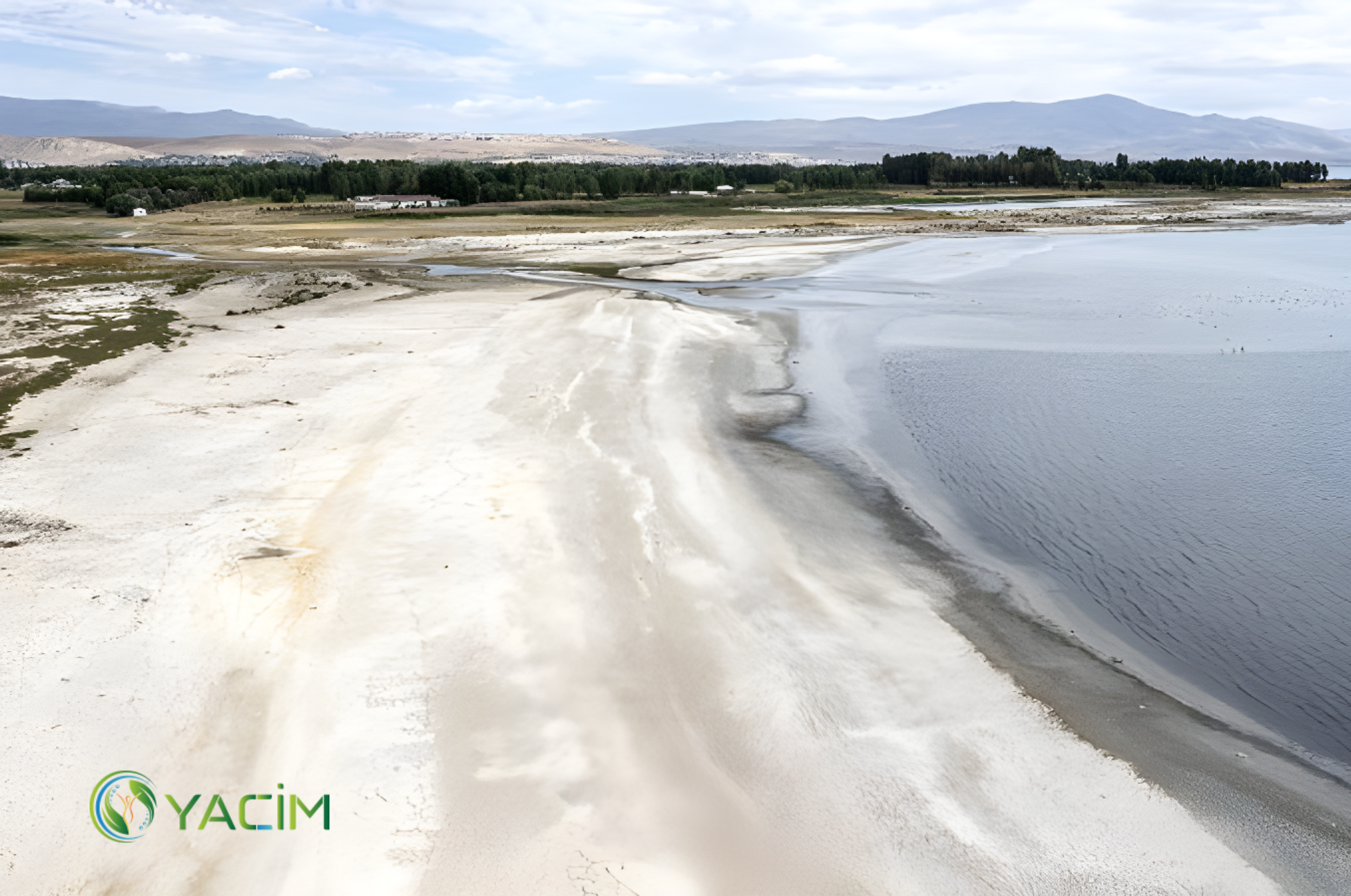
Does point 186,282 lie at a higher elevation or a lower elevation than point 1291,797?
higher

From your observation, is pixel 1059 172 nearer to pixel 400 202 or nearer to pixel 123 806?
pixel 400 202

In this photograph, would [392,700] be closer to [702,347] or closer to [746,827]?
[746,827]

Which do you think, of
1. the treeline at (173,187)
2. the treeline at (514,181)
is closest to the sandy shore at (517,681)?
the treeline at (514,181)

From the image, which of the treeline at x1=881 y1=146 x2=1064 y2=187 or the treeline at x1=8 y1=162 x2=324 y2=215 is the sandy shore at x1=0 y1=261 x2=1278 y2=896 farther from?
the treeline at x1=881 y1=146 x2=1064 y2=187

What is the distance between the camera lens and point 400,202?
99.9 metres

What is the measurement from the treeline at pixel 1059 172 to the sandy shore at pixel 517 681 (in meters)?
135

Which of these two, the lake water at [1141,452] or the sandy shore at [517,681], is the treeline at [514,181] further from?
the sandy shore at [517,681]

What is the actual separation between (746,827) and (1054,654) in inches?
186

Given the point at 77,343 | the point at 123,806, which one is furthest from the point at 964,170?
the point at 123,806

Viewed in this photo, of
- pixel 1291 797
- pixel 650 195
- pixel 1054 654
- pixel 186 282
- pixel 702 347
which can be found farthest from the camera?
pixel 650 195

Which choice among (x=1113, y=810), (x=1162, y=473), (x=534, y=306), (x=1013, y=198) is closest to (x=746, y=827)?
(x=1113, y=810)

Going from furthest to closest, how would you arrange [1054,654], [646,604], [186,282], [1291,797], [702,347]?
1. [186,282]
2. [702,347]
3. [646,604]
4. [1054,654]
5. [1291,797]

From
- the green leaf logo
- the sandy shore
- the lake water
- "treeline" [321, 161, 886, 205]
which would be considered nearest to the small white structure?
"treeline" [321, 161, 886, 205]

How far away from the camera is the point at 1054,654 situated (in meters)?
9.88
